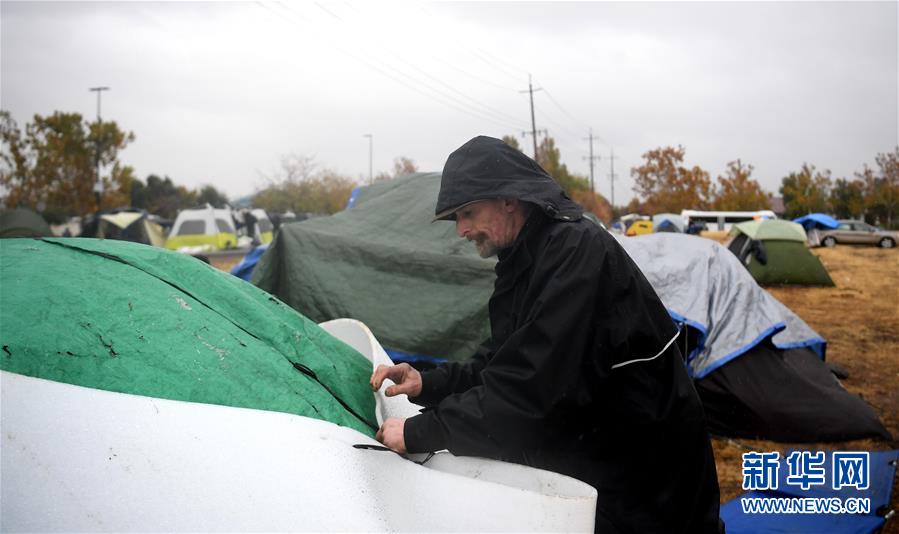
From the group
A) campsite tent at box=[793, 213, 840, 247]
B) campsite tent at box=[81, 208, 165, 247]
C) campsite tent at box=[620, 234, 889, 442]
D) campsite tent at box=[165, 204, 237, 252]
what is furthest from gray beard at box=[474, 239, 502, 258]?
campsite tent at box=[793, 213, 840, 247]

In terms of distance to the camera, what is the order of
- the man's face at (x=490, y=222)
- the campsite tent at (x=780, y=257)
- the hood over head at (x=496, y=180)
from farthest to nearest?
1. the campsite tent at (x=780, y=257)
2. the man's face at (x=490, y=222)
3. the hood over head at (x=496, y=180)

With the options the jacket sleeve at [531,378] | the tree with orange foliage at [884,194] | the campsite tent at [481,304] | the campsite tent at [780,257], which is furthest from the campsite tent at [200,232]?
the tree with orange foliage at [884,194]

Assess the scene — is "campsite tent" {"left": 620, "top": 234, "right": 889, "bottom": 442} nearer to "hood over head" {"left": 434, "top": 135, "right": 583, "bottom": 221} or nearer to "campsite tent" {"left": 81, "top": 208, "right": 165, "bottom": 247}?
"hood over head" {"left": 434, "top": 135, "right": 583, "bottom": 221}

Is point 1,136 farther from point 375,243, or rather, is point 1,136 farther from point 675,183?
point 675,183

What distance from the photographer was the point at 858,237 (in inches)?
1065

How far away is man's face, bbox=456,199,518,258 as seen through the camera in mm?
1986

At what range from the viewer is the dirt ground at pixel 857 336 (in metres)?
4.92

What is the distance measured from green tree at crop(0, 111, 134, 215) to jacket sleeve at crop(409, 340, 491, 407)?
29940 mm

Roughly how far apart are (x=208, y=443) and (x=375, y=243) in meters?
4.28

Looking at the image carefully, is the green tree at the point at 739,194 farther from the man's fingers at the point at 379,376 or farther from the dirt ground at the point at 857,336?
the man's fingers at the point at 379,376

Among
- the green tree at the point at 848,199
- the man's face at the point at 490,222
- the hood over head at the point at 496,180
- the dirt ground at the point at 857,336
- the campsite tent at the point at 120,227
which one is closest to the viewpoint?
the hood over head at the point at 496,180

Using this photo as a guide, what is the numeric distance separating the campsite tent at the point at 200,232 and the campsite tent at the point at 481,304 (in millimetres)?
18722

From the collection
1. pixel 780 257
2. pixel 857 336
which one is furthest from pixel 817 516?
pixel 780 257

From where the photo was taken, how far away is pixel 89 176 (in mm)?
30469
